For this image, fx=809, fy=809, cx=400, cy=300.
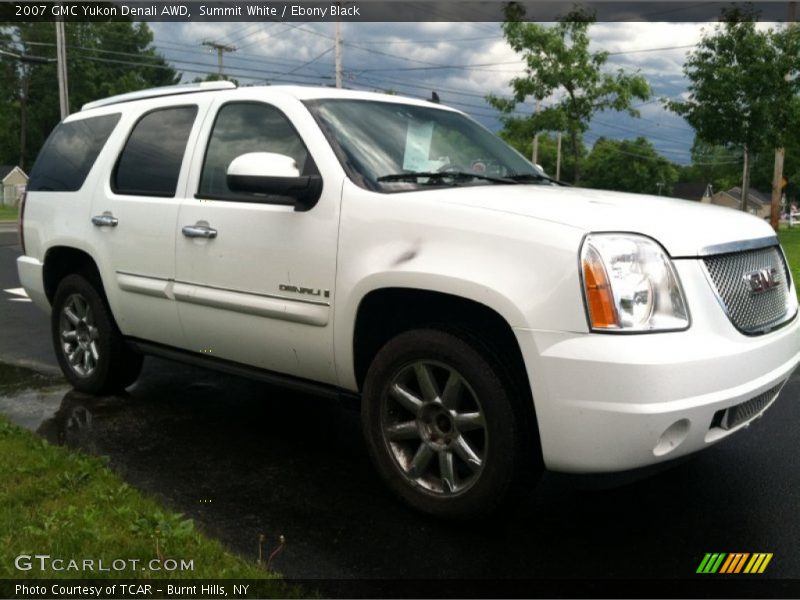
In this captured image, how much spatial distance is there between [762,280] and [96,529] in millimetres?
2927

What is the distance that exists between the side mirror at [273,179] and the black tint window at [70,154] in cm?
202

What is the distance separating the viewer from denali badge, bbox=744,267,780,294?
3354mm

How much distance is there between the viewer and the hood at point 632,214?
306 cm

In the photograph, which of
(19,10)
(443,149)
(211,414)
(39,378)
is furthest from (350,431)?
(19,10)

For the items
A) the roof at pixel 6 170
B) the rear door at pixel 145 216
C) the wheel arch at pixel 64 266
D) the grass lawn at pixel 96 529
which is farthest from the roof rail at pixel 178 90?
the roof at pixel 6 170

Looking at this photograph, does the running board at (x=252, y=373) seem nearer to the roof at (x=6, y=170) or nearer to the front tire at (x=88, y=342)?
the front tire at (x=88, y=342)

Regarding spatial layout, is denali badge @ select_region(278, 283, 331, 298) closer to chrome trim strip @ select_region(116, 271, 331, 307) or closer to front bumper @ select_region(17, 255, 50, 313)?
chrome trim strip @ select_region(116, 271, 331, 307)

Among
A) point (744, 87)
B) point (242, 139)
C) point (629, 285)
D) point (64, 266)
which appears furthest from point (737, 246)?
point (744, 87)

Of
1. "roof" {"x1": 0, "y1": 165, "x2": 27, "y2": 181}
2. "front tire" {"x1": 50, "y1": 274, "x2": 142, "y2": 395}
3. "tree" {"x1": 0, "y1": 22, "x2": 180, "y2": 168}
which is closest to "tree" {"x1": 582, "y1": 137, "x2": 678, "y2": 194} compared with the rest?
"tree" {"x1": 0, "y1": 22, "x2": 180, "y2": 168}

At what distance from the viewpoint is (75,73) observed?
72.2 m

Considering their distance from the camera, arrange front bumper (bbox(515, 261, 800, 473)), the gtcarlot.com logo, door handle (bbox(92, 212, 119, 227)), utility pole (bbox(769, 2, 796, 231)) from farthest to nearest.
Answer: utility pole (bbox(769, 2, 796, 231))
door handle (bbox(92, 212, 119, 227))
the gtcarlot.com logo
front bumper (bbox(515, 261, 800, 473))

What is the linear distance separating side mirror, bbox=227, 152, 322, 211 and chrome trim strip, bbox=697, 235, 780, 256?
67.1 inches

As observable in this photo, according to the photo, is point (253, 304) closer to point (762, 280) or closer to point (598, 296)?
point (598, 296)

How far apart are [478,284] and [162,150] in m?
2.53
